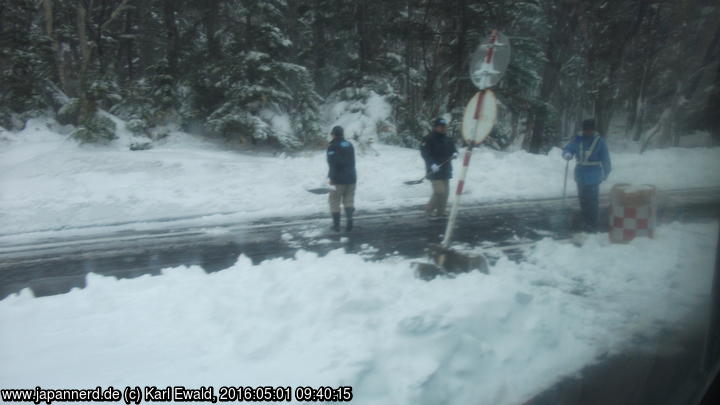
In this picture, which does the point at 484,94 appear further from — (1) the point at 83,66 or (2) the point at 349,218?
(1) the point at 83,66

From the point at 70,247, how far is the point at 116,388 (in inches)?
247

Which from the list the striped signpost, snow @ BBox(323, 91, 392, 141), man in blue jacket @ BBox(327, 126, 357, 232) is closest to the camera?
the striped signpost

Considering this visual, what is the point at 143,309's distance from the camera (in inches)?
149

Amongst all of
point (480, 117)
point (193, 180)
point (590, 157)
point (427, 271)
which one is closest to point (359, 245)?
point (427, 271)

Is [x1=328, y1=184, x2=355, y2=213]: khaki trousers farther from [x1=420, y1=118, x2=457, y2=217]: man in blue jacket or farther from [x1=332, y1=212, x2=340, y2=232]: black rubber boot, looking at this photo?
[x1=420, y1=118, x2=457, y2=217]: man in blue jacket

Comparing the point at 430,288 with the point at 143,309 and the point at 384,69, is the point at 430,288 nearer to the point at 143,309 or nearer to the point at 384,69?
the point at 143,309

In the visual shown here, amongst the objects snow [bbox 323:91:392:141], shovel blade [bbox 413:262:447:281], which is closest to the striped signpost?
shovel blade [bbox 413:262:447:281]

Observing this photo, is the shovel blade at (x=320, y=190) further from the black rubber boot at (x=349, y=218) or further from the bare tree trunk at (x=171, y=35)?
the bare tree trunk at (x=171, y=35)

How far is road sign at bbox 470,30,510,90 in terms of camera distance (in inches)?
195

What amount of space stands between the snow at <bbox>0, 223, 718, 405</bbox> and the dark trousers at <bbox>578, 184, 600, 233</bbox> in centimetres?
256

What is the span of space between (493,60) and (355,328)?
335 centimetres

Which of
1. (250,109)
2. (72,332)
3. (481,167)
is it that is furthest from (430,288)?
(250,109)

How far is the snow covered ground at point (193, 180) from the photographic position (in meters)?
10.1

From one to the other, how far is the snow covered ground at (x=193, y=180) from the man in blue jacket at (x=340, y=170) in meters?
1.98
